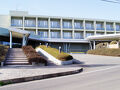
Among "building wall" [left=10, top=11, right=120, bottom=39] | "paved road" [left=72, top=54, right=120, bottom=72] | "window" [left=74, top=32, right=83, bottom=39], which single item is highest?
"building wall" [left=10, top=11, right=120, bottom=39]

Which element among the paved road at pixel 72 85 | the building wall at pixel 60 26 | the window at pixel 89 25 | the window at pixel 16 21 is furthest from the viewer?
the window at pixel 89 25

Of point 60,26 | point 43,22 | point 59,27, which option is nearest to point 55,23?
point 60,26

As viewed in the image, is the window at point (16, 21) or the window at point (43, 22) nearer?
the window at point (16, 21)

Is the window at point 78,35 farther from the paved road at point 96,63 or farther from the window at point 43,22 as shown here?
the paved road at point 96,63

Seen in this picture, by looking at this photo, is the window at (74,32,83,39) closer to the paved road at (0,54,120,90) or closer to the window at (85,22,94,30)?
the window at (85,22,94,30)

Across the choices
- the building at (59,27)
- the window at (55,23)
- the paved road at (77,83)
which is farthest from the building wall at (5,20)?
the paved road at (77,83)

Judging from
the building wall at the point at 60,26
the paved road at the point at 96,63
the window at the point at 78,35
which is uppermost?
the building wall at the point at 60,26

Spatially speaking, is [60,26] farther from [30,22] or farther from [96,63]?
[96,63]

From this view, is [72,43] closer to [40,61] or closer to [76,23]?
[76,23]

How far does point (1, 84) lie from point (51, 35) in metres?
39.8

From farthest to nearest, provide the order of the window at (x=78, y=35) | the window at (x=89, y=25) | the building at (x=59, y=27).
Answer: the window at (x=89, y=25) → the window at (x=78, y=35) → the building at (x=59, y=27)

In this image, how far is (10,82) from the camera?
22.9ft

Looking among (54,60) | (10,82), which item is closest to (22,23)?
(54,60)

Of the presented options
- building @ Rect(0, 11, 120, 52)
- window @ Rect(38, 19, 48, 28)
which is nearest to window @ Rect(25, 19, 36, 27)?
building @ Rect(0, 11, 120, 52)
